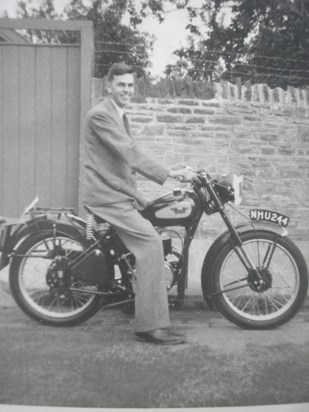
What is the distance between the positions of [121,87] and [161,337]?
1.30m

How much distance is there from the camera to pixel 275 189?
3297mm

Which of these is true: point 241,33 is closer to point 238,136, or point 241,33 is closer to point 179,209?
point 179,209

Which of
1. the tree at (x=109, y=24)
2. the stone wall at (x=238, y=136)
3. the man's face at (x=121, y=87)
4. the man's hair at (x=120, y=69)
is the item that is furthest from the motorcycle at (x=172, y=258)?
the tree at (x=109, y=24)

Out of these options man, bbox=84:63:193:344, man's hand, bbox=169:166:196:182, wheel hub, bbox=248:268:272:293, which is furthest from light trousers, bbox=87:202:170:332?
wheel hub, bbox=248:268:272:293

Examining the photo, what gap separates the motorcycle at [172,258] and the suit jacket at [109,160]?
0.18m

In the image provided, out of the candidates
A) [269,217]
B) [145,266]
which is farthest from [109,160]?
[269,217]

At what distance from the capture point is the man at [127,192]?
8.82 feet

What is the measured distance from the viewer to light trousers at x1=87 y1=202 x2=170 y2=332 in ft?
8.84

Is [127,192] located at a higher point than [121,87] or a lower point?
lower

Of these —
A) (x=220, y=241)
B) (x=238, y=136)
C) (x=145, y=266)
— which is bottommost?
(x=145, y=266)

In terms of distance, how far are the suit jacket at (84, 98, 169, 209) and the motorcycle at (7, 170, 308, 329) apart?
0.18m

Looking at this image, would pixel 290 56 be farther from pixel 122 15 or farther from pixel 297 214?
pixel 297 214

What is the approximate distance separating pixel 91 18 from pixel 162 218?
1.10 meters

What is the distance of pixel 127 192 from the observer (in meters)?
2.78
